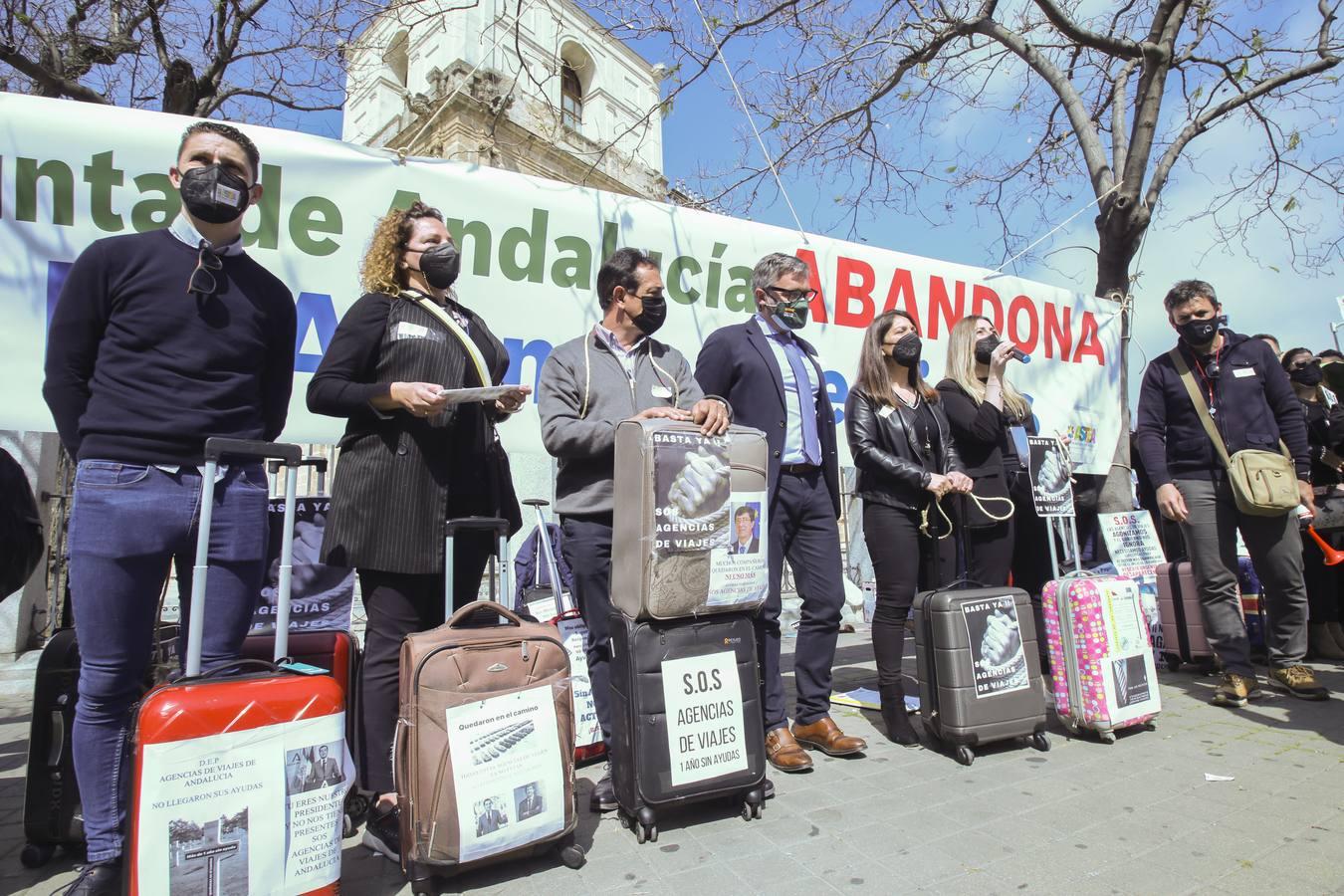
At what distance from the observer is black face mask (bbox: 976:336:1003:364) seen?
3.86 m

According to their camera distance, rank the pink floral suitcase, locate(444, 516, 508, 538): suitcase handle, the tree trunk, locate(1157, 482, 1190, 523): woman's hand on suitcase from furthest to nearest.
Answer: the tree trunk → locate(1157, 482, 1190, 523): woman's hand on suitcase → the pink floral suitcase → locate(444, 516, 508, 538): suitcase handle

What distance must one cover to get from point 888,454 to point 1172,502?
5.87 ft

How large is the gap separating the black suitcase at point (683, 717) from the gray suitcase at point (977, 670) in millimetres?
984

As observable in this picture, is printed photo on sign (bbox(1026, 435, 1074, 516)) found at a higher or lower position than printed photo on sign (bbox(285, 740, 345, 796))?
higher

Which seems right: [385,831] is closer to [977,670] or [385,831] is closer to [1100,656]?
[977,670]

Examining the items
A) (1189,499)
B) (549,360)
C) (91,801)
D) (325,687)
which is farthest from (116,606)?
(1189,499)

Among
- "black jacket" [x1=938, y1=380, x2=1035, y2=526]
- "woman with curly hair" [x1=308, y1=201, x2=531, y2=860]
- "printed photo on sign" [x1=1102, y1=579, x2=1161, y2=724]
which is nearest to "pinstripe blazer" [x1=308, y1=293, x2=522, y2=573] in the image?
"woman with curly hair" [x1=308, y1=201, x2=531, y2=860]

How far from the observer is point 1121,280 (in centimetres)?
586

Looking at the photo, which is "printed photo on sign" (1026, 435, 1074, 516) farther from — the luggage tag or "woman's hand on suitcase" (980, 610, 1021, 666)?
the luggage tag

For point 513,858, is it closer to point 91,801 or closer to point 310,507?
point 91,801

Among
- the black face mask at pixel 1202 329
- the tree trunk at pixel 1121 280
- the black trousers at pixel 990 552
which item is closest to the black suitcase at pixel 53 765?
the black trousers at pixel 990 552

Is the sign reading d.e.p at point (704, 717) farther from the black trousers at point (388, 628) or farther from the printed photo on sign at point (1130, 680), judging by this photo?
the printed photo on sign at point (1130, 680)

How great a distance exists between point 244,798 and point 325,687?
0.27m

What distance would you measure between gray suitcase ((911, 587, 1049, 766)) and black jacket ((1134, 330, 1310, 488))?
5.17 feet
